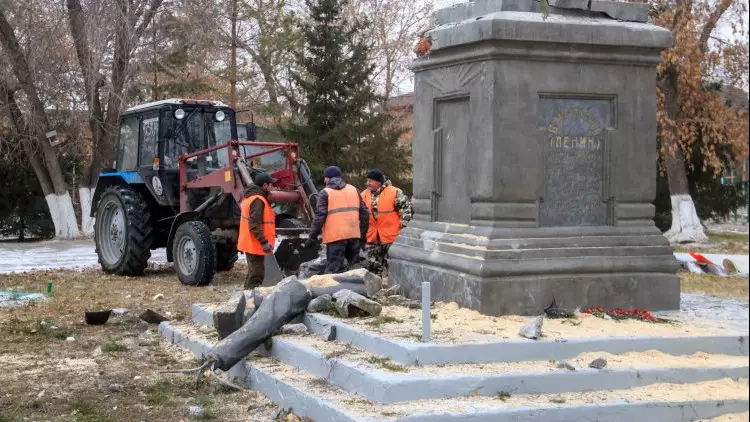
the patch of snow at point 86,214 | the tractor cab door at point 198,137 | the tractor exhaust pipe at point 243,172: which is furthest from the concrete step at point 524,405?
the patch of snow at point 86,214

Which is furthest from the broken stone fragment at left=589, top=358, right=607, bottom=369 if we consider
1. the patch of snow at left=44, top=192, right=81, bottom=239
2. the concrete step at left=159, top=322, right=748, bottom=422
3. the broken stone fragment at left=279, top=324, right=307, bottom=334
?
the patch of snow at left=44, top=192, right=81, bottom=239

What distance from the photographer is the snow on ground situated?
16891mm

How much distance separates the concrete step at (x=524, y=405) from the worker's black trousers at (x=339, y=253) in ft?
13.8

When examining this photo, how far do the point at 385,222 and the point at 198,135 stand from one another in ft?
16.3

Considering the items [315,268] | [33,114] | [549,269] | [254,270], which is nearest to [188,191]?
[254,270]

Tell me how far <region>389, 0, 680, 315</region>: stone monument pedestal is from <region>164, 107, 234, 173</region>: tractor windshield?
7.30 meters

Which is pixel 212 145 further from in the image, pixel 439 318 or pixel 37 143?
pixel 37 143

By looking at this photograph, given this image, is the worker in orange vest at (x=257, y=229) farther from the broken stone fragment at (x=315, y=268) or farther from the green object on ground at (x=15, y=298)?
the green object on ground at (x=15, y=298)

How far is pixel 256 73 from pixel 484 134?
25.8m

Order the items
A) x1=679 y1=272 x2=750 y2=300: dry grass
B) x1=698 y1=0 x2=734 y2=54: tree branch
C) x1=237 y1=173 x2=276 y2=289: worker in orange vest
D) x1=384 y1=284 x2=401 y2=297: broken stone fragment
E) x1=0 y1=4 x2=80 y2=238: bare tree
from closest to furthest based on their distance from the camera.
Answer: x1=384 y1=284 x2=401 y2=297: broken stone fragment → x1=679 y1=272 x2=750 y2=300: dry grass → x1=237 y1=173 x2=276 y2=289: worker in orange vest → x1=698 y1=0 x2=734 y2=54: tree branch → x1=0 y1=4 x2=80 y2=238: bare tree

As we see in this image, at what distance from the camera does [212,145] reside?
15320 millimetres

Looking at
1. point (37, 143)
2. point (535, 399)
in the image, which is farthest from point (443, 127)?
point (37, 143)

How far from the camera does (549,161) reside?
7.79 m

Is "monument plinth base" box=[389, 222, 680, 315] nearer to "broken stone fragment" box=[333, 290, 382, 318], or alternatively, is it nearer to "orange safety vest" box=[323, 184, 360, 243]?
"broken stone fragment" box=[333, 290, 382, 318]
